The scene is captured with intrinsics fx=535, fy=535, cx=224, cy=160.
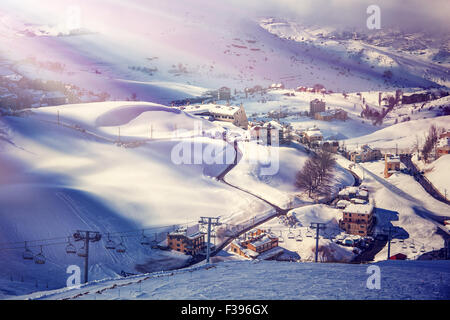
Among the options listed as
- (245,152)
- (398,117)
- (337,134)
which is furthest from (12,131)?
(398,117)

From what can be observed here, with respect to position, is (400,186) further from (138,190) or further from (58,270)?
(58,270)

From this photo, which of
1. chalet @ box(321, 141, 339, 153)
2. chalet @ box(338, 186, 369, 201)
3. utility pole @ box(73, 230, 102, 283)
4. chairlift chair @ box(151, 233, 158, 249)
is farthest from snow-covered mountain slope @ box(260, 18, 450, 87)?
utility pole @ box(73, 230, 102, 283)

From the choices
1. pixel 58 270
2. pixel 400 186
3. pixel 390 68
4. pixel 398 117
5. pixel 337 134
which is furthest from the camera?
pixel 390 68

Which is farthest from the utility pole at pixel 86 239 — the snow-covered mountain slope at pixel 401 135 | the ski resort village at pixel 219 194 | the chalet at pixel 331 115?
the chalet at pixel 331 115

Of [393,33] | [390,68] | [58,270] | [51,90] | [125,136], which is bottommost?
[58,270]

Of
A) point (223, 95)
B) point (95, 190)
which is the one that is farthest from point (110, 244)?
point (223, 95)

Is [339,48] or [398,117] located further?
[339,48]

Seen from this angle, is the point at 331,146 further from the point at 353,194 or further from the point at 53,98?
the point at 53,98
